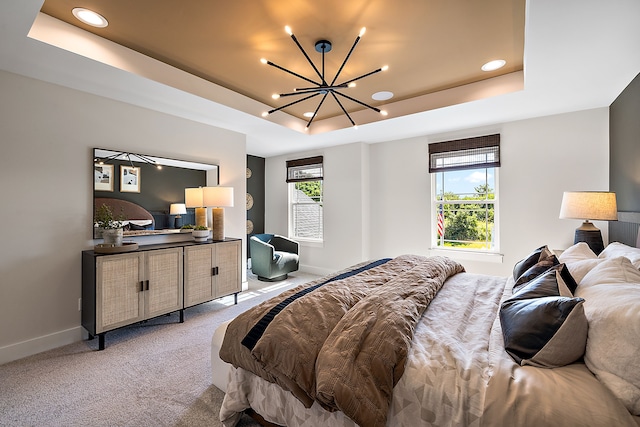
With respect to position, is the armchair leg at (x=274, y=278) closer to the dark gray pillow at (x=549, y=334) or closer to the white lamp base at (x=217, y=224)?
the white lamp base at (x=217, y=224)

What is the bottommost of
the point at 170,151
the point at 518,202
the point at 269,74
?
the point at 518,202

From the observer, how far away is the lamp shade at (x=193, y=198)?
3.77 meters

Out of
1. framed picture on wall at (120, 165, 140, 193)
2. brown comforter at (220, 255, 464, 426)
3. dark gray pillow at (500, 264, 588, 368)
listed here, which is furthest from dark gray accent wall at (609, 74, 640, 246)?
framed picture on wall at (120, 165, 140, 193)

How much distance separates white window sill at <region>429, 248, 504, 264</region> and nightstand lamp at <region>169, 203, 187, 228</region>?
11.8ft

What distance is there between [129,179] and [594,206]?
474 cm

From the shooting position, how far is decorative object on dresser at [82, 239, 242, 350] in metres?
2.65

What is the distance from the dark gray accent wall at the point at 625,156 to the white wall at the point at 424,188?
0.22 m

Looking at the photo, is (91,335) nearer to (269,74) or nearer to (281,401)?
(281,401)

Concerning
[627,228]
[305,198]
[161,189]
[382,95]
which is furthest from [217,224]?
[627,228]

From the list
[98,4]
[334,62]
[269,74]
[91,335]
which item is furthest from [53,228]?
[334,62]

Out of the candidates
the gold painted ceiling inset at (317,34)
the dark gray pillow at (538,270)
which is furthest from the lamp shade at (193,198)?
the dark gray pillow at (538,270)

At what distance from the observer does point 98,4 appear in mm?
2002

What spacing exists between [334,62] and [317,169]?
115 inches

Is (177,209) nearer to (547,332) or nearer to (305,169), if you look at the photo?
(305,169)
